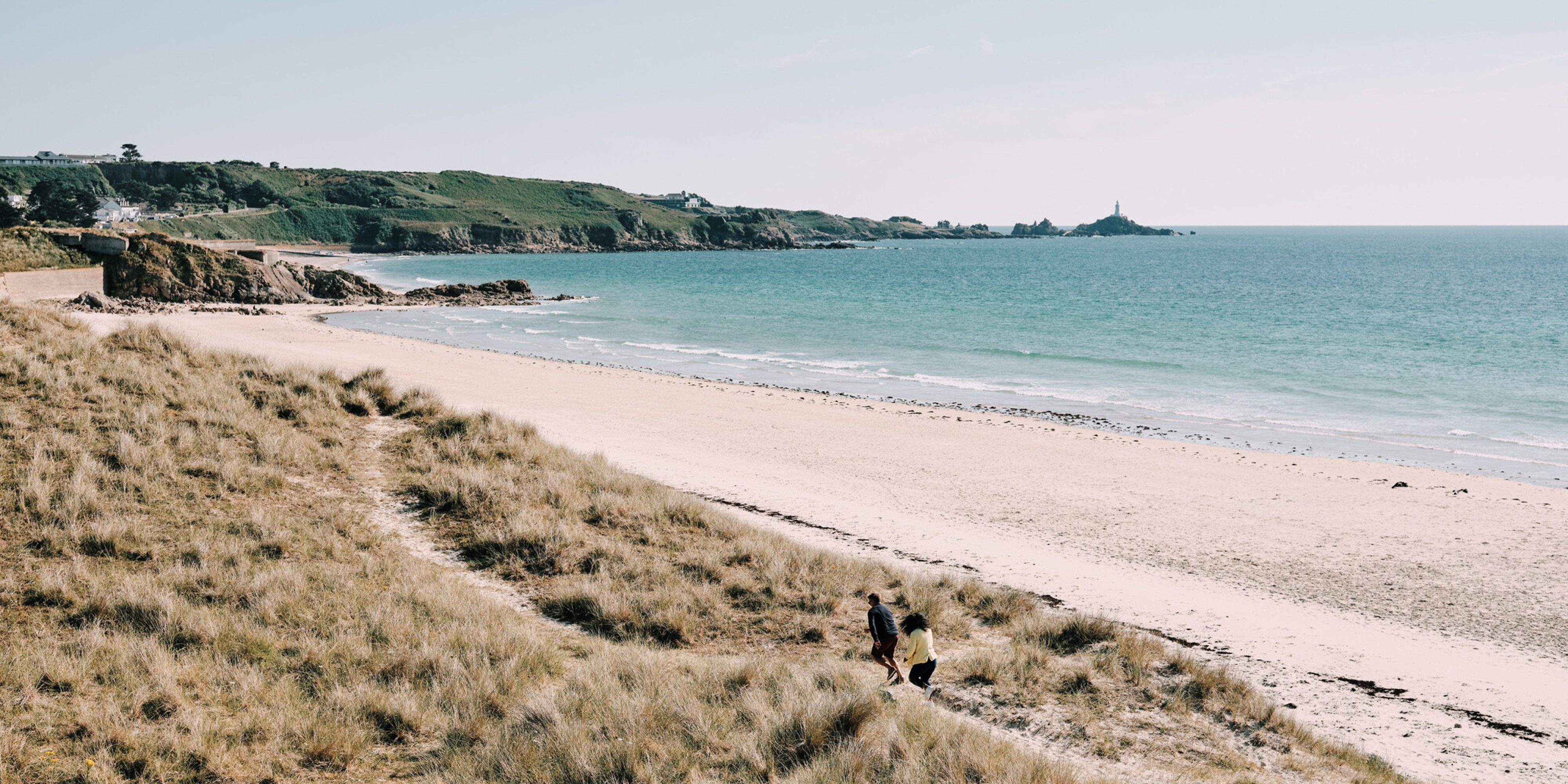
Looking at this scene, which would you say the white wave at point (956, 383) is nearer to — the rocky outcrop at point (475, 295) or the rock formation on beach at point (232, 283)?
the rock formation on beach at point (232, 283)

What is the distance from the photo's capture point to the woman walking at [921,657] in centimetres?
801

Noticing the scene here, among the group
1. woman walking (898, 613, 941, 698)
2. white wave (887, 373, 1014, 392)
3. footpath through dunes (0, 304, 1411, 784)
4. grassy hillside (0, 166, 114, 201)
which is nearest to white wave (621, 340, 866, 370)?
white wave (887, 373, 1014, 392)

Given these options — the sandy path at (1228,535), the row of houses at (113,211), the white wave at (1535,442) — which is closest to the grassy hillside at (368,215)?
the row of houses at (113,211)

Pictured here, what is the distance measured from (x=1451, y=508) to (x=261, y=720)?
1929 centimetres

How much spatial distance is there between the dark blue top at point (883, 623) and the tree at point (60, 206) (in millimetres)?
99397

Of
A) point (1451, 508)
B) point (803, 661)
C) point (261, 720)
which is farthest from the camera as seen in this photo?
point (1451, 508)

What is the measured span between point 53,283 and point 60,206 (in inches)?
2730

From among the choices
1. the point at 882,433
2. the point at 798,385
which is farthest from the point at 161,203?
the point at 882,433

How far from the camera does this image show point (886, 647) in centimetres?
823

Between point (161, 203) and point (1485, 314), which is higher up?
point (161, 203)

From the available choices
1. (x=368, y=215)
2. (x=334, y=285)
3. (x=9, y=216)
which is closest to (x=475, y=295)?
(x=334, y=285)

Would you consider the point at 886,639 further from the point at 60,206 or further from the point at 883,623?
the point at 60,206

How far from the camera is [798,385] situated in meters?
33.2

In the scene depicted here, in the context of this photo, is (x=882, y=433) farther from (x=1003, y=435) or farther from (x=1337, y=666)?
(x=1337, y=666)
